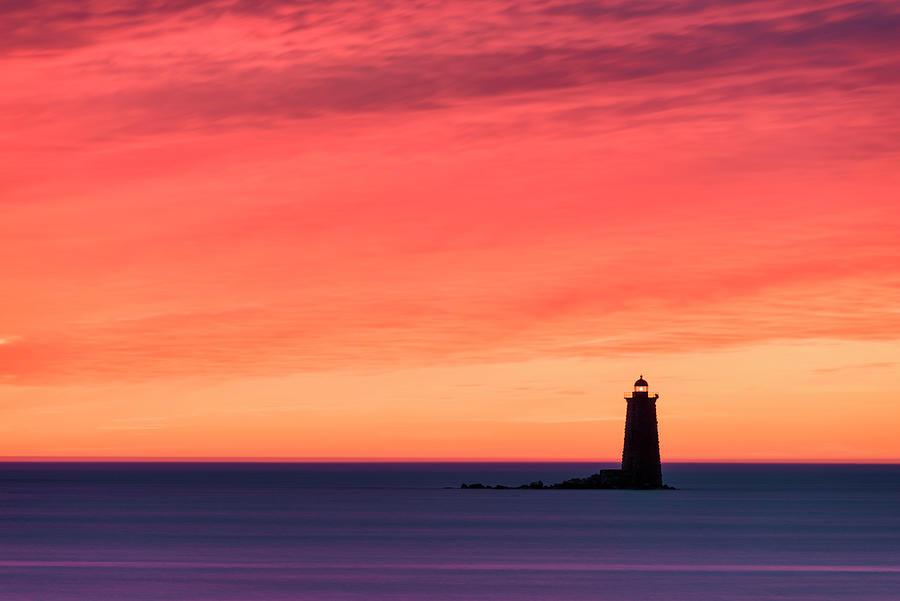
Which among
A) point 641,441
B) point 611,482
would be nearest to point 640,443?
point 641,441

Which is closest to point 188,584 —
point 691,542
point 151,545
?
point 151,545

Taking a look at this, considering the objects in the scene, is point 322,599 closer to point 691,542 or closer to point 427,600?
point 427,600

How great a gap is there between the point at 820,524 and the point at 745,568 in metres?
23.5

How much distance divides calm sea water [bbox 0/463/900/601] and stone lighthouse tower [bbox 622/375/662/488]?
1.59 meters

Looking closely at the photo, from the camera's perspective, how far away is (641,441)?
7894 centimetres

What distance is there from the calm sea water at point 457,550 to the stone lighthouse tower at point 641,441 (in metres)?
1.59

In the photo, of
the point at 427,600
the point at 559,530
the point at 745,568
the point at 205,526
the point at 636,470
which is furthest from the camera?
the point at 636,470

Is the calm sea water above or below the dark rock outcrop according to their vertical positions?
below

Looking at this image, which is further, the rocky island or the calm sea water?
the rocky island

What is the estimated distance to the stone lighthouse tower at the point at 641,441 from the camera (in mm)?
77625

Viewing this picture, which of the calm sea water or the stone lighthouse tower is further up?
the stone lighthouse tower

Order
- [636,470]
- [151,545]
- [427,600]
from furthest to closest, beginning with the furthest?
[636,470], [151,545], [427,600]

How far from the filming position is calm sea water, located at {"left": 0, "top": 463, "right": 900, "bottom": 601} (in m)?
39.2

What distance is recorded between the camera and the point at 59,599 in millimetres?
36875
